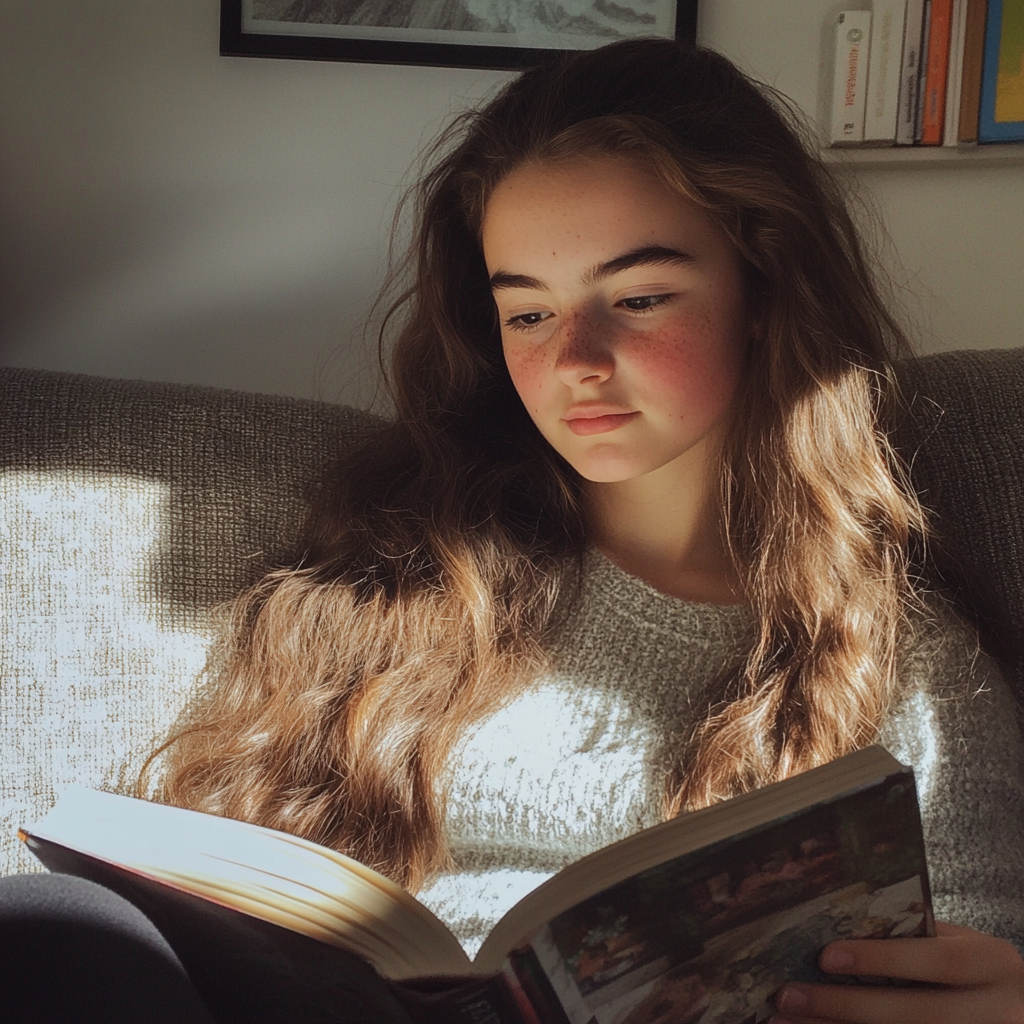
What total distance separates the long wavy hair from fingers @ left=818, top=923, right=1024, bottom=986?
224mm

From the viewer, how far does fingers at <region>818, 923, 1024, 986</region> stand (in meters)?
0.65

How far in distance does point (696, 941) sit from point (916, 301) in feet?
3.63

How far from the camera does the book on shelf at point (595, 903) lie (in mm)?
567

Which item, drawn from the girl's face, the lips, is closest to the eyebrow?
the girl's face

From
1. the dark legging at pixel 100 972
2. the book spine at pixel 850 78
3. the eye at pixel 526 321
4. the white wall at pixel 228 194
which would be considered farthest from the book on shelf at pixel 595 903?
the book spine at pixel 850 78

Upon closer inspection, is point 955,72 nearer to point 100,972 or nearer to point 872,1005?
point 872,1005

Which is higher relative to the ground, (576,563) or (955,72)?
(955,72)

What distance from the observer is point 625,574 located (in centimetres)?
107

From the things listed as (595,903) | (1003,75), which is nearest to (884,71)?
(1003,75)

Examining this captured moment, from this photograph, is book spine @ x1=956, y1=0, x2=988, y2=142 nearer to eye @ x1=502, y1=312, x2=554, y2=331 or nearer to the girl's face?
the girl's face

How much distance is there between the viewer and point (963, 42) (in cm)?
134

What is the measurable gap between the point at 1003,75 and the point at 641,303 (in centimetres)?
75

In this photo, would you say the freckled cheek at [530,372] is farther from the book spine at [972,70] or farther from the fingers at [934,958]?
the book spine at [972,70]

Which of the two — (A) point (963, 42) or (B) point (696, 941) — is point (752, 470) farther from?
(A) point (963, 42)
